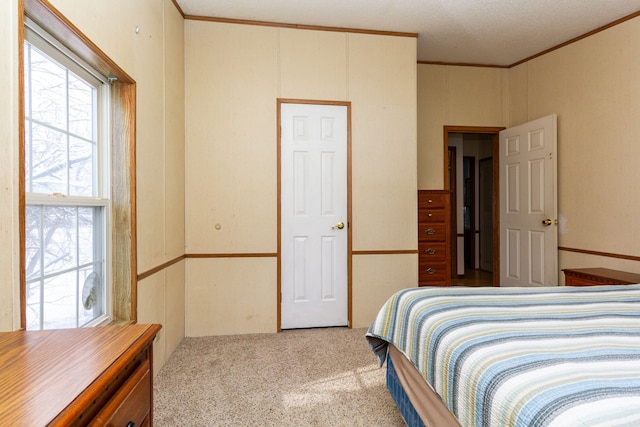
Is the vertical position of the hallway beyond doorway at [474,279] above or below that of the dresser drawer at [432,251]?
below

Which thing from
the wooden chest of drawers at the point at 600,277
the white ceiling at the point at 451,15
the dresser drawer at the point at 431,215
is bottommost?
the wooden chest of drawers at the point at 600,277

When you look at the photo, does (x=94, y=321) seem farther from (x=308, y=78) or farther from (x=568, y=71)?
(x=568, y=71)

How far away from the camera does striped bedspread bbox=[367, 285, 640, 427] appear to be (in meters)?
0.79

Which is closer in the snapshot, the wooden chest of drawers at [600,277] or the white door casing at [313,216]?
the wooden chest of drawers at [600,277]

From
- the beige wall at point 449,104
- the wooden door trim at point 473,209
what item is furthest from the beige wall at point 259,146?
the wooden door trim at point 473,209

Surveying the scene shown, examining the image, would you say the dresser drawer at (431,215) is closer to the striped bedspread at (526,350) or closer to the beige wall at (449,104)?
the beige wall at (449,104)

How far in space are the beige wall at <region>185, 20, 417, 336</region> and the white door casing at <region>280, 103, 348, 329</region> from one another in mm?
106

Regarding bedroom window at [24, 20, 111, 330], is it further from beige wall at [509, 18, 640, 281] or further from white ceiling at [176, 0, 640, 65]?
beige wall at [509, 18, 640, 281]

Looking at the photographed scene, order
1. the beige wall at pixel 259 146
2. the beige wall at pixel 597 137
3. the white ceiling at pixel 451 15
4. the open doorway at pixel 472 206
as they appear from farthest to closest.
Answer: the open doorway at pixel 472 206
the beige wall at pixel 259 146
the beige wall at pixel 597 137
the white ceiling at pixel 451 15

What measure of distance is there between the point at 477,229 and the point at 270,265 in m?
4.38

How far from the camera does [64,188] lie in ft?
5.25

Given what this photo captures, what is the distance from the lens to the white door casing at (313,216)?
3254mm

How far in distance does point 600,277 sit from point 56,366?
3.34 meters

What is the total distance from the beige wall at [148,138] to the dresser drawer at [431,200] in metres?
2.33
